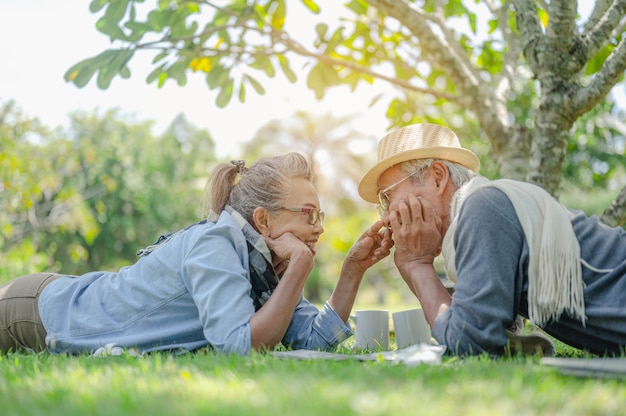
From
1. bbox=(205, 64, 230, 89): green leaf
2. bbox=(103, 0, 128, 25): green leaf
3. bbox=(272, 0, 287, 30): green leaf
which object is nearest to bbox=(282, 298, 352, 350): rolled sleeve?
bbox=(103, 0, 128, 25): green leaf

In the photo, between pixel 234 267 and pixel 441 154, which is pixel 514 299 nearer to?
pixel 441 154

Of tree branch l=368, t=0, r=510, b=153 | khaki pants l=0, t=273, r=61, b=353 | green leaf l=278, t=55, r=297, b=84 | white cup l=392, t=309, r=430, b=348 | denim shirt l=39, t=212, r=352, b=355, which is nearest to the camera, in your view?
denim shirt l=39, t=212, r=352, b=355

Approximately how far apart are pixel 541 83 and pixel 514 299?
2.88 meters

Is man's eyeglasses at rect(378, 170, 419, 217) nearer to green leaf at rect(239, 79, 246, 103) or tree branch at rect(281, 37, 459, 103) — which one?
tree branch at rect(281, 37, 459, 103)

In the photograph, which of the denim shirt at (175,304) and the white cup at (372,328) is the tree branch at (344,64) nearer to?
the white cup at (372,328)

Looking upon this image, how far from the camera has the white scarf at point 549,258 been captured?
2.99 metres

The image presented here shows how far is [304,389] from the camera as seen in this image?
2.08 meters

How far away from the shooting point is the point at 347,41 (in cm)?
706

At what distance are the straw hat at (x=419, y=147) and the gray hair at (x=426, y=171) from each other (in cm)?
3

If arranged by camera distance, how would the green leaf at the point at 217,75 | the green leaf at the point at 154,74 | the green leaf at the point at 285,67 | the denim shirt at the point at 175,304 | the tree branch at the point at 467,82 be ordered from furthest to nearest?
the green leaf at the point at 285,67, the green leaf at the point at 217,75, the tree branch at the point at 467,82, the green leaf at the point at 154,74, the denim shirt at the point at 175,304

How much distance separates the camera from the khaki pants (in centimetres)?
393

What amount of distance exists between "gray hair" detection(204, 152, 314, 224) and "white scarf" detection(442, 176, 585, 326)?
1257mm

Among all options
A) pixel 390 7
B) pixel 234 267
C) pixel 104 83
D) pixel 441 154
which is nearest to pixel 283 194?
pixel 234 267

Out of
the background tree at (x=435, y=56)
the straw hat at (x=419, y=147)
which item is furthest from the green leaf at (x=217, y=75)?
the straw hat at (x=419, y=147)
